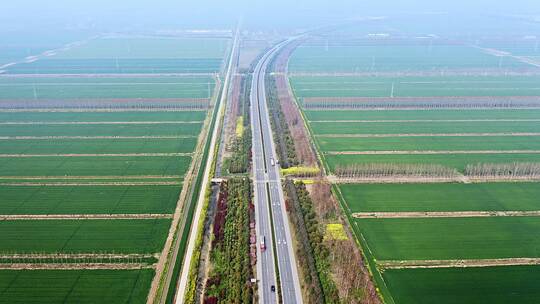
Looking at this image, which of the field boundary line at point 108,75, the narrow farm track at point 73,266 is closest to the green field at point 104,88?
the field boundary line at point 108,75

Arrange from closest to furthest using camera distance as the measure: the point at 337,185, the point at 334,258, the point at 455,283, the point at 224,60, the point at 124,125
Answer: the point at 455,283, the point at 334,258, the point at 337,185, the point at 124,125, the point at 224,60

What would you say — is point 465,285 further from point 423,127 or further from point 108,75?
point 108,75

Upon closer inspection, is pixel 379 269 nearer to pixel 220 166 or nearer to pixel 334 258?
pixel 334 258

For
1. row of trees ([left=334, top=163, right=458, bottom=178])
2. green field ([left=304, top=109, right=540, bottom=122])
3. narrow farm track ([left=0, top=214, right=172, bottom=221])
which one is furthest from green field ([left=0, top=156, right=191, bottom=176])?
green field ([left=304, top=109, right=540, bottom=122])

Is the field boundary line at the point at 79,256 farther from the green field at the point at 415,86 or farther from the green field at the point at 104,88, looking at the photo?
the green field at the point at 415,86

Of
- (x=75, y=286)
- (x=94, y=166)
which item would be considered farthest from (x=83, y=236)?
(x=94, y=166)

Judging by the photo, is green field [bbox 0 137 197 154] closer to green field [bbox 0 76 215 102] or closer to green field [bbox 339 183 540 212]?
green field [bbox 0 76 215 102]

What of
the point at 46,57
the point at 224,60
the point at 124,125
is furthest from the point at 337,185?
the point at 46,57
